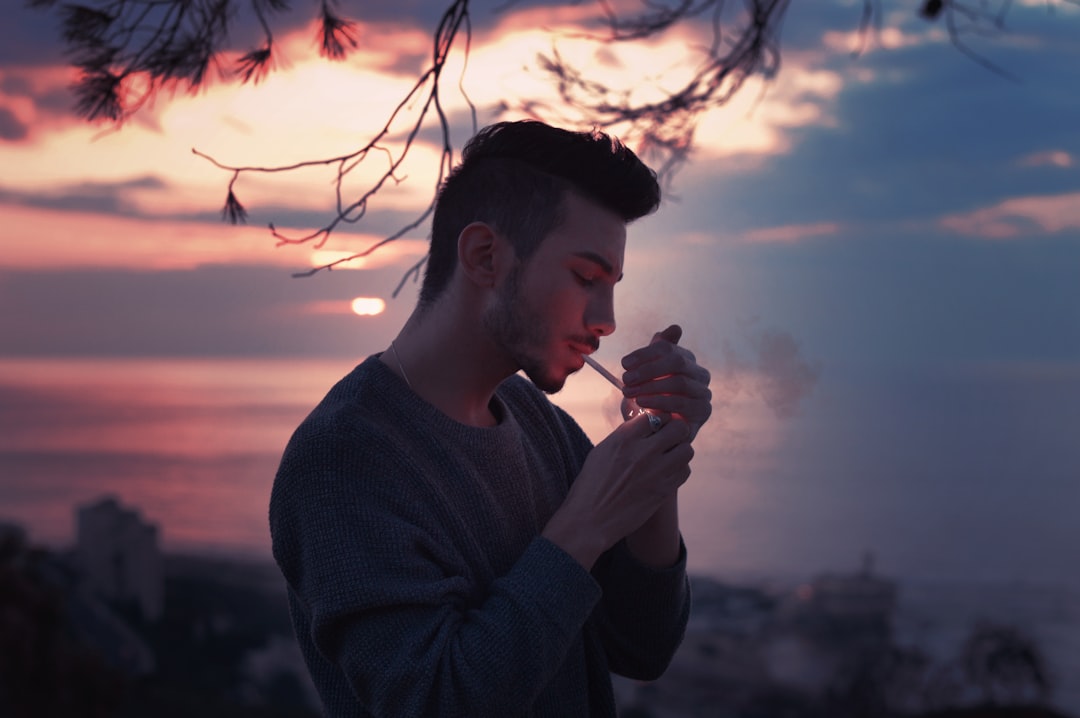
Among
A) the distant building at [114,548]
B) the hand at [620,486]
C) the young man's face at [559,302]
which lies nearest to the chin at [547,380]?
the young man's face at [559,302]

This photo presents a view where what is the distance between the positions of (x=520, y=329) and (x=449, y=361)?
0.13 m

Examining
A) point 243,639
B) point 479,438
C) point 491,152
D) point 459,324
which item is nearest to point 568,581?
point 479,438

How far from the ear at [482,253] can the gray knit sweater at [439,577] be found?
195 millimetres

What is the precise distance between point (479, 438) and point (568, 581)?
31 cm

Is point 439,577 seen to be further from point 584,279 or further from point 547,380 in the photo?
point 584,279

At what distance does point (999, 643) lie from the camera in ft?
15.6

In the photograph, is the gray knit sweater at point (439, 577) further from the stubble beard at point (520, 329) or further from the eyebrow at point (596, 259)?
the eyebrow at point (596, 259)

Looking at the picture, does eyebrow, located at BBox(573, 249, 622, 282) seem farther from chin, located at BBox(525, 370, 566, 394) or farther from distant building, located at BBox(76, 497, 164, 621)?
distant building, located at BBox(76, 497, 164, 621)

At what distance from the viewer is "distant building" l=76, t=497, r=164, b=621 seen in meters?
6.98

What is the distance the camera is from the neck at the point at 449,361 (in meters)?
1.46

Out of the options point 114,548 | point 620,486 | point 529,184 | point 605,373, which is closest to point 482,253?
point 529,184

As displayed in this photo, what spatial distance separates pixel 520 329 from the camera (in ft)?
4.64

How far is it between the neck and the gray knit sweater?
33 mm

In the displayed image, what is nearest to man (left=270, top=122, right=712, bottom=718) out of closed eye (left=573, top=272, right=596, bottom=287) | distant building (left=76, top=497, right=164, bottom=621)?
closed eye (left=573, top=272, right=596, bottom=287)
